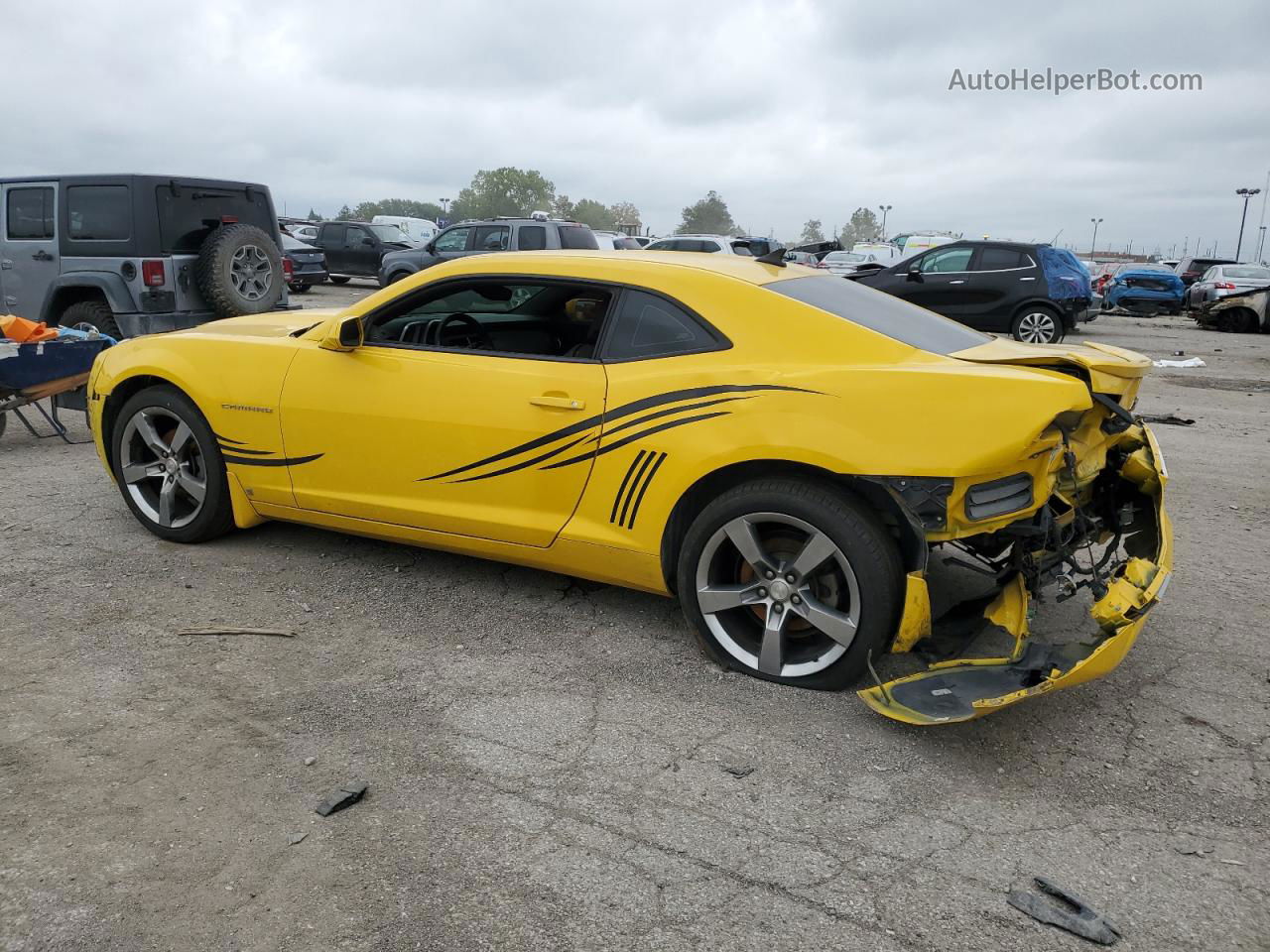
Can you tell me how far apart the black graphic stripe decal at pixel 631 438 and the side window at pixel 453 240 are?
50.6 feet

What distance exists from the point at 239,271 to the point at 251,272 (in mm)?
145

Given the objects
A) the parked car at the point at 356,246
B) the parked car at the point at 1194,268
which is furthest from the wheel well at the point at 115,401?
the parked car at the point at 1194,268

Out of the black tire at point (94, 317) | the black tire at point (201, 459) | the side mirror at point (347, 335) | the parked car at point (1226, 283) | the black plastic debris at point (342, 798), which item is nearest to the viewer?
the black plastic debris at point (342, 798)

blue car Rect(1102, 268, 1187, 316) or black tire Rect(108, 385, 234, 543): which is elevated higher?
blue car Rect(1102, 268, 1187, 316)

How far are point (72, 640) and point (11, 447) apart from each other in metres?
4.36

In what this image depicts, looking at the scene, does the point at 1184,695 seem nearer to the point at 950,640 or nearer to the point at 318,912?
the point at 950,640

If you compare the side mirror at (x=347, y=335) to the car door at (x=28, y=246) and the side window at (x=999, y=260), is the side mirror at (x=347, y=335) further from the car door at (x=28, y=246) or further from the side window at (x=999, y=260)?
the side window at (x=999, y=260)

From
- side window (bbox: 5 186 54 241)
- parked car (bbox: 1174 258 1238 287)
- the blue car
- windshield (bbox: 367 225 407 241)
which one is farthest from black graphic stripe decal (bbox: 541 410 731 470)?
parked car (bbox: 1174 258 1238 287)

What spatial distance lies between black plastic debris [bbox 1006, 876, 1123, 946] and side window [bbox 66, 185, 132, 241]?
32.1 ft

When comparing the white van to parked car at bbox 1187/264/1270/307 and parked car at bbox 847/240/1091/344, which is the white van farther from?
parked car at bbox 1187/264/1270/307

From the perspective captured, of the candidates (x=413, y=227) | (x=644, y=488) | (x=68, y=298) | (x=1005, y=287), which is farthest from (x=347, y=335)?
(x=413, y=227)

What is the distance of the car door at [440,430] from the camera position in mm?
3914

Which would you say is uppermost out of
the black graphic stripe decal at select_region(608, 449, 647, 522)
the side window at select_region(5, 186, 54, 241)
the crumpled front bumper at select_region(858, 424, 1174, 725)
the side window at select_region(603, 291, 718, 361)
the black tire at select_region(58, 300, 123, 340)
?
the side window at select_region(5, 186, 54, 241)

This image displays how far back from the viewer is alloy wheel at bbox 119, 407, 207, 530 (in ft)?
16.2
